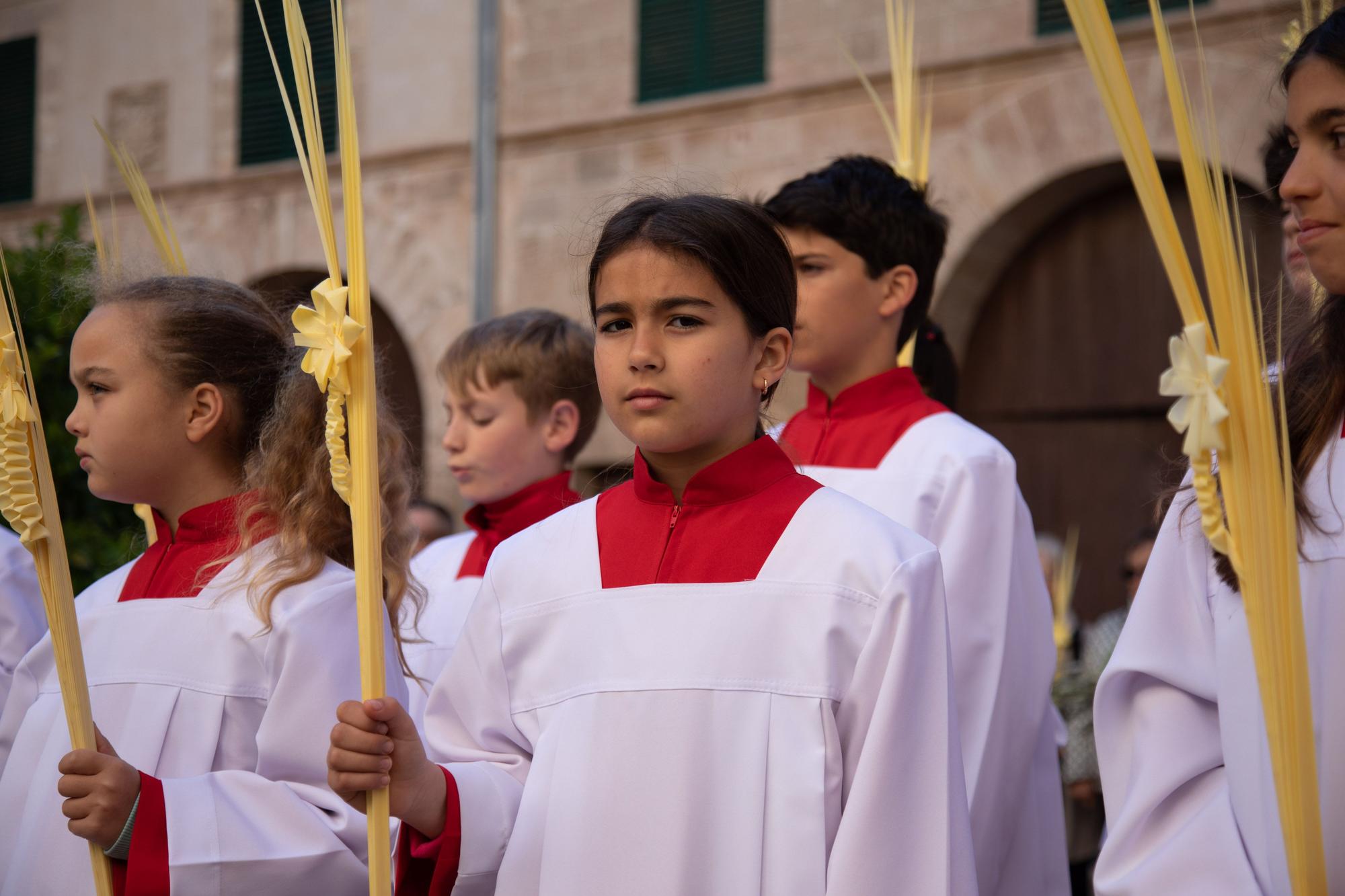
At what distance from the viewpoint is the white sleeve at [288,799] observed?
2.30m

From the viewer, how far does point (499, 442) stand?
3666 millimetres

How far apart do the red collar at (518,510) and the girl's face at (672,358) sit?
1.29m

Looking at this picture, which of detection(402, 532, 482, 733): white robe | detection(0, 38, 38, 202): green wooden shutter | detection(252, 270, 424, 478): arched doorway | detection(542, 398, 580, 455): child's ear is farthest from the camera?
detection(0, 38, 38, 202): green wooden shutter

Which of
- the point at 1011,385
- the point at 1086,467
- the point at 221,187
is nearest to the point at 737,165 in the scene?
the point at 1011,385

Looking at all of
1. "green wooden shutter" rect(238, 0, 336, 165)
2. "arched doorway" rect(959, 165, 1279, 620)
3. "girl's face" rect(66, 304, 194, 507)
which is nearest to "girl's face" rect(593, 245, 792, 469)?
"girl's face" rect(66, 304, 194, 507)

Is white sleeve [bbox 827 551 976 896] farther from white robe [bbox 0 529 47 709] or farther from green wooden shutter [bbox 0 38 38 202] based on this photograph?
green wooden shutter [bbox 0 38 38 202]

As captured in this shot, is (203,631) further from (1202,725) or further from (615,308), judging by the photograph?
(1202,725)

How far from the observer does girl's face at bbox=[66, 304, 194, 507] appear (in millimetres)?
2666

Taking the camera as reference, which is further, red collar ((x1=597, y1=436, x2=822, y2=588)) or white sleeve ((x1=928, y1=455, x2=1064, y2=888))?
white sleeve ((x1=928, y1=455, x2=1064, y2=888))

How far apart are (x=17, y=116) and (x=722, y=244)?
10.9 meters

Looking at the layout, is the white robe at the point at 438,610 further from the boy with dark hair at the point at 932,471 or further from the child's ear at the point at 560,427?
the boy with dark hair at the point at 932,471

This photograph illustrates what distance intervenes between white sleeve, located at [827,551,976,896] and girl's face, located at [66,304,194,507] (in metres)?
1.35

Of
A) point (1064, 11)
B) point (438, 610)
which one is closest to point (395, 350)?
point (1064, 11)

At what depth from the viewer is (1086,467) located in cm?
869
